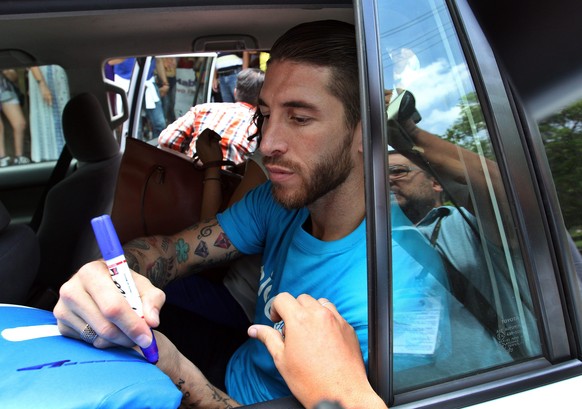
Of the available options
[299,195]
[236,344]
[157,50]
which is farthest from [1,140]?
[299,195]

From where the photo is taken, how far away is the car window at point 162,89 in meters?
3.86

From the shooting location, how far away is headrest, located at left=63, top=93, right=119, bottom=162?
2.76 meters

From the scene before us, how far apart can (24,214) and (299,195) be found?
2.55 meters

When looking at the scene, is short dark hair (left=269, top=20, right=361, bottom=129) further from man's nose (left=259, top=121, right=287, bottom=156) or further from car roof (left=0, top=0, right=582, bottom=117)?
man's nose (left=259, top=121, right=287, bottom=156)

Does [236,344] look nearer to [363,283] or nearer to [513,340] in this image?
[363,283]

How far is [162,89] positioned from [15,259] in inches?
112

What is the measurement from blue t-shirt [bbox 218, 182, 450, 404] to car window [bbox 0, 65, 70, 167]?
73.5 inches

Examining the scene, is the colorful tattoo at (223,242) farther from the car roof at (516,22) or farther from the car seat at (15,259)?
the car roof at (516,22)

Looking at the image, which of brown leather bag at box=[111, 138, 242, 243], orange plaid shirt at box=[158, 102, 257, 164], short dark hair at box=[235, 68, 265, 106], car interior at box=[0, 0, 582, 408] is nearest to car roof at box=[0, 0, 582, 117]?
car interior at box=[0, 0, 582, 408]

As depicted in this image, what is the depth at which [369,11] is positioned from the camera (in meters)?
0.94

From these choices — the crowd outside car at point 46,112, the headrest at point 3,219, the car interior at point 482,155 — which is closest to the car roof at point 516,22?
the car interior at point 482,155

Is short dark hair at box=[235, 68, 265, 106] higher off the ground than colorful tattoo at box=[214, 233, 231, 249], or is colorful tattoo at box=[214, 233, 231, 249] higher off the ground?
short dark hair at box=[235, 68, 265, 106]

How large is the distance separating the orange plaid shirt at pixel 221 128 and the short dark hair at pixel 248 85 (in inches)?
1.8

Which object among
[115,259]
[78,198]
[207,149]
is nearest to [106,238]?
[115,259]
